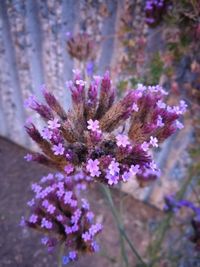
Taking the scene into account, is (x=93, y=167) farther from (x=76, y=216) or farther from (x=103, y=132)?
A: (x=76, y=216)

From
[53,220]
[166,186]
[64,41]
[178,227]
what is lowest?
[178,227]

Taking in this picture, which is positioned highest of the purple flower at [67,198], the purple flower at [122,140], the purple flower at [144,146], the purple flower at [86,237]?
the purple flower at [122,140]

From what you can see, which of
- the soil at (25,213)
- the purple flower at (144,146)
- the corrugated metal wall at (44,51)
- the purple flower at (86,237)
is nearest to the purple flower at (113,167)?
the purple flower at (144,146)

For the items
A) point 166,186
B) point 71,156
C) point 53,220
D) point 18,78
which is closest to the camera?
point 71,156

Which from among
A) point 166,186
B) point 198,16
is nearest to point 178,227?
point 166,186

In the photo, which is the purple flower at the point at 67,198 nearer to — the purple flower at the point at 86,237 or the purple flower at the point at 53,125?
the purple flower at the point at 86,237

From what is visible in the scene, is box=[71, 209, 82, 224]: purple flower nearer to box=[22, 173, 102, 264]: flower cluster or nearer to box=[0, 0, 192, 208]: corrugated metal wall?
box=[22, 173, 102, 264]: flower cluster

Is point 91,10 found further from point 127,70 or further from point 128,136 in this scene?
point 128,136

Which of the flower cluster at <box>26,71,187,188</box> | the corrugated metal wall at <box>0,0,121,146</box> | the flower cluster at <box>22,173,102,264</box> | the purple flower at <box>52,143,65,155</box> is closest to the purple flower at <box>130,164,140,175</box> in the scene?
the flower cluster at <box>26,71,187,188</box>
